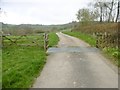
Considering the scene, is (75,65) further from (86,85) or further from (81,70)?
(86,85)

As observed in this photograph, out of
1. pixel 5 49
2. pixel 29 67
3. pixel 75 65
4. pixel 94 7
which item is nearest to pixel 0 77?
pixel 29 67

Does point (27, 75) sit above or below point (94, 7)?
below

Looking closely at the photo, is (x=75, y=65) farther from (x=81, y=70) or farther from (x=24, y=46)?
(x=24, y=46)

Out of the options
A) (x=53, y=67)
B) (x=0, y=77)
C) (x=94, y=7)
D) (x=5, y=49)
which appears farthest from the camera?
(x=94, y=7)

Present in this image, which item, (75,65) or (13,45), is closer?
(75,65)

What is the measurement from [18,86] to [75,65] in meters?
5.11

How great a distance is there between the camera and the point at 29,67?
40.0ft

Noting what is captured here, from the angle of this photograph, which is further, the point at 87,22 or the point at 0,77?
the point at 87,22

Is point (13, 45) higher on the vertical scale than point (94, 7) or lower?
lower

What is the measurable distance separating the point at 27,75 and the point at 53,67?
2471 mm

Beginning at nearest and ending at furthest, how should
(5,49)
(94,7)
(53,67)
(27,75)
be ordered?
(27,75) → (53,67) → (5,49) → (94,7)

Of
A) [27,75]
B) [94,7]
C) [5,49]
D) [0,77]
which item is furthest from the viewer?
[94,7]

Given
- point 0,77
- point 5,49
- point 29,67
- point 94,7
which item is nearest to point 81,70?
point 29,67

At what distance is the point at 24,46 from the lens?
22328 millimetres
